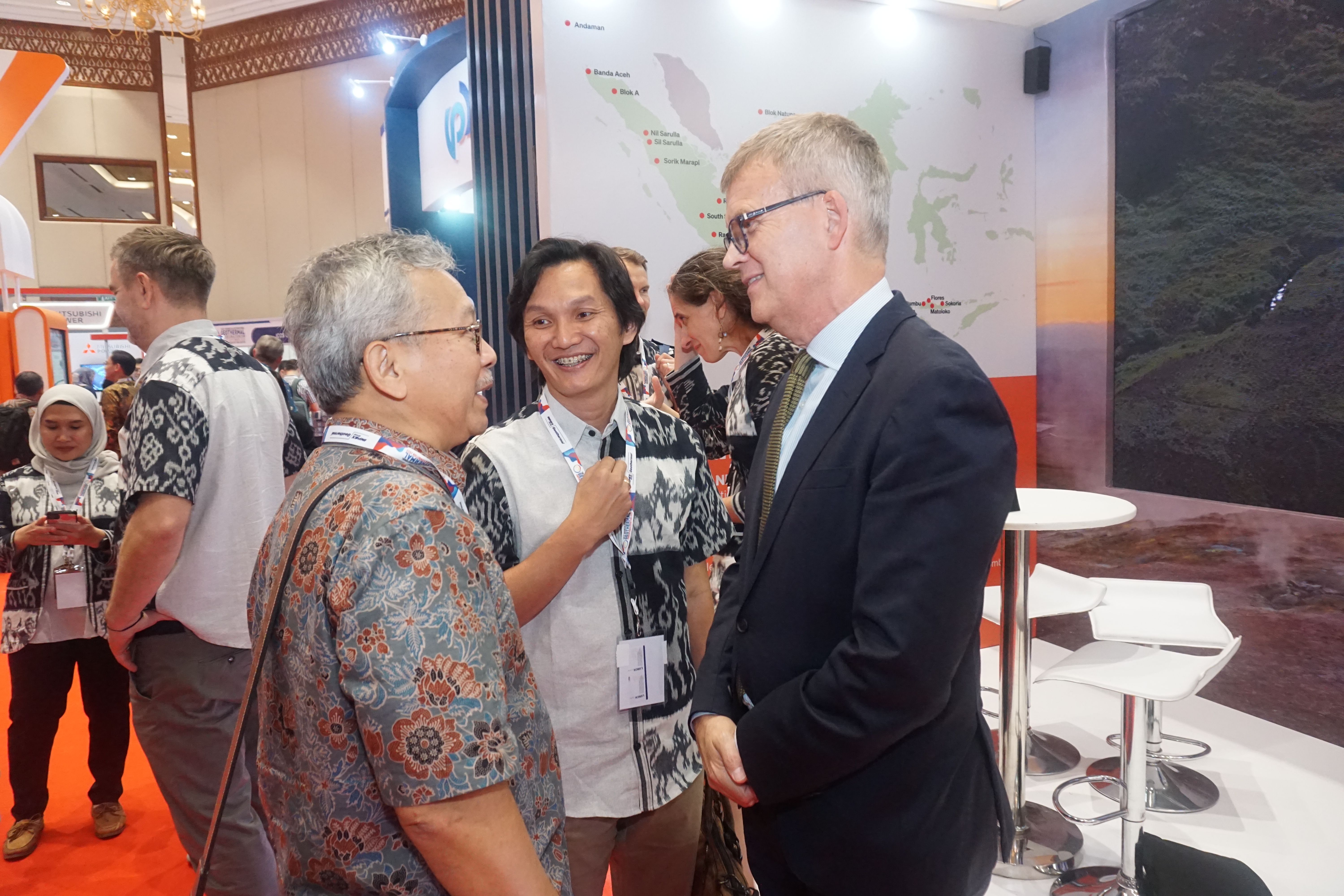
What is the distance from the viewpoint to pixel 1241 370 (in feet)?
11.8

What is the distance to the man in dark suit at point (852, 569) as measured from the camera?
110 centimetres

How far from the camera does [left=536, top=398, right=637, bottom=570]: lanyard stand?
5.24 ft

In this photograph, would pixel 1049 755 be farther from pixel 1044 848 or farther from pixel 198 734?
pixel 198 734

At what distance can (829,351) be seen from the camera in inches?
52.3

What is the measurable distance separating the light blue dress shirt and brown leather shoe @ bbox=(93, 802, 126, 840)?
301cm

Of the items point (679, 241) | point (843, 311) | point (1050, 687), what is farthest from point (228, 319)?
point (843, 311)

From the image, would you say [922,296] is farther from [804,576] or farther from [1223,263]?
[804,576]

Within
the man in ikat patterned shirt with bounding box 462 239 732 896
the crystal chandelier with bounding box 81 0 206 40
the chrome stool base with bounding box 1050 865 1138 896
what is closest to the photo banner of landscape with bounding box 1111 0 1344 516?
the chrome stool base with bounding box 1050 865 1138 896

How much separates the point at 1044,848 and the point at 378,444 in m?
2.62

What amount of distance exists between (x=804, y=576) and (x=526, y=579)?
51 centimetres

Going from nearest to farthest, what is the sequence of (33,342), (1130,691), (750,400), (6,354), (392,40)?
(750,400)
(1130,691)
(6,354)
(33,342)
(392,40)

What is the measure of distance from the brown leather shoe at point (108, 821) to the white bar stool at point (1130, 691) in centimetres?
315

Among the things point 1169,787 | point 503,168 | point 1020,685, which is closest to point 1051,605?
point 1020,685

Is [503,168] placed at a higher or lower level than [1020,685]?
higher
